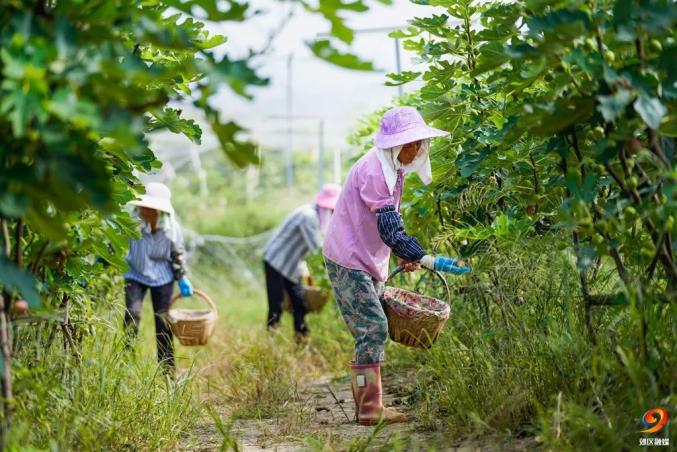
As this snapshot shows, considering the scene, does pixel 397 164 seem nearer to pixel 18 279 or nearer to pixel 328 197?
pixel 18 279

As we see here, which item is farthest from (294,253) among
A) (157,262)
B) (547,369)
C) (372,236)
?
(547,369)

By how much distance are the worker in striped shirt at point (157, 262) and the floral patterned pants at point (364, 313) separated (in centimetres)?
178

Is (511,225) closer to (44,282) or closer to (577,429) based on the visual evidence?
(577,429)

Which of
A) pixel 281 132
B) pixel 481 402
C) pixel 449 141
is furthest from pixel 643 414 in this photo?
pixel 281 132

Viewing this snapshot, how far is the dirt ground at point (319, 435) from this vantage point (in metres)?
3.12

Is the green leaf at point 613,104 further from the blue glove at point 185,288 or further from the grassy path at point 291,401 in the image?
the blue glove at point 185,288

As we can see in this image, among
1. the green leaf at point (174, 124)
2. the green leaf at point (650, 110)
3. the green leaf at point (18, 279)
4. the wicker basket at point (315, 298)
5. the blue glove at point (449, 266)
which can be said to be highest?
the green leaf at point (650, 110)

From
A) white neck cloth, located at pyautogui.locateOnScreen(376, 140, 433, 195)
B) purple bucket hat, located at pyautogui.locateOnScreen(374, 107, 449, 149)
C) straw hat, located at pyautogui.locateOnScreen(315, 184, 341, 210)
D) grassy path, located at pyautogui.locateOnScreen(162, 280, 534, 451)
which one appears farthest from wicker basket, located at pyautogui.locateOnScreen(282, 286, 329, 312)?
purple bucket hat, located at pyautogui.locateOnScreen(374, 107, 449, 149)

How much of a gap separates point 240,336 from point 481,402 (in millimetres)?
3428

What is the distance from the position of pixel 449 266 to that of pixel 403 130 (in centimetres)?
66

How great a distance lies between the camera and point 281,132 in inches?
707

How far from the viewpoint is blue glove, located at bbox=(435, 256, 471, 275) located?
363cm

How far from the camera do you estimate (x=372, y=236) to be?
4035mm

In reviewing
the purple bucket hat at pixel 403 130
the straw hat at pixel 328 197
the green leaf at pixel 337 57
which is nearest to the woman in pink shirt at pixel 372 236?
the purple bucket hat at pixel 403 130
